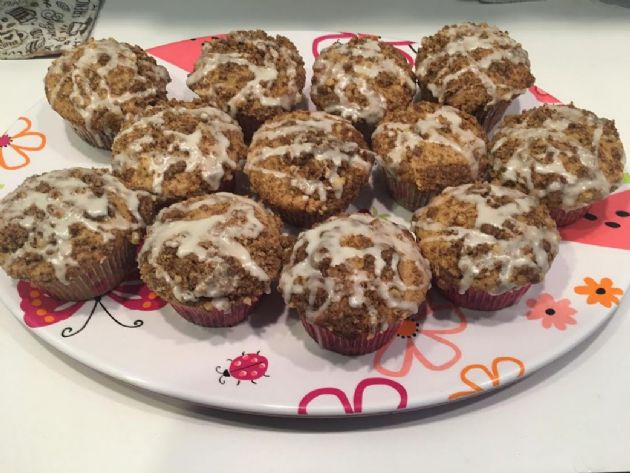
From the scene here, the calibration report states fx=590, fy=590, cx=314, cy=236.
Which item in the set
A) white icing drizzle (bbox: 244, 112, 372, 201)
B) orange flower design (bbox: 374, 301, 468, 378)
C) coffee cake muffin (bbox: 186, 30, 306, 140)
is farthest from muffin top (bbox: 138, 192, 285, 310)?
coffee cake muffin (bbox: 186, 30, 306, 140)

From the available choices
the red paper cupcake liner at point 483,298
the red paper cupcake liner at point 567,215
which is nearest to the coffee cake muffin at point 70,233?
the red paper cupcake liner at point 483,298

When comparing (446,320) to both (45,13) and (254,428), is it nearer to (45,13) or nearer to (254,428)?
(254,428)

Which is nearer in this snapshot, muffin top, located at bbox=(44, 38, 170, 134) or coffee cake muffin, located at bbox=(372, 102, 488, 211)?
coffee cake muffin, located at bbox=(372, 102, 488, 211)

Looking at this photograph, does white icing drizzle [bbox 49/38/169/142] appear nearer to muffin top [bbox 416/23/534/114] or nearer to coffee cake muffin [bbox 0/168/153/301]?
coffee cake muffin [bbox 0/168/153/301]

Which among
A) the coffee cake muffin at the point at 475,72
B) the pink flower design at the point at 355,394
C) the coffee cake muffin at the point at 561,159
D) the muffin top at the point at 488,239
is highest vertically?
the coffee cake muffin at the point at 475,72

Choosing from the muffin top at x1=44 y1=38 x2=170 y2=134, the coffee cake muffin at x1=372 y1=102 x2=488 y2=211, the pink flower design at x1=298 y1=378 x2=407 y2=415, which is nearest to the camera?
the pink flower design at x1=298 y1=378 x2=407 y2=415

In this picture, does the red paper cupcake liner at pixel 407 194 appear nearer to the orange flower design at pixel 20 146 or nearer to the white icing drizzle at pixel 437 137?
the white icing drizzle at pixel 437 137
